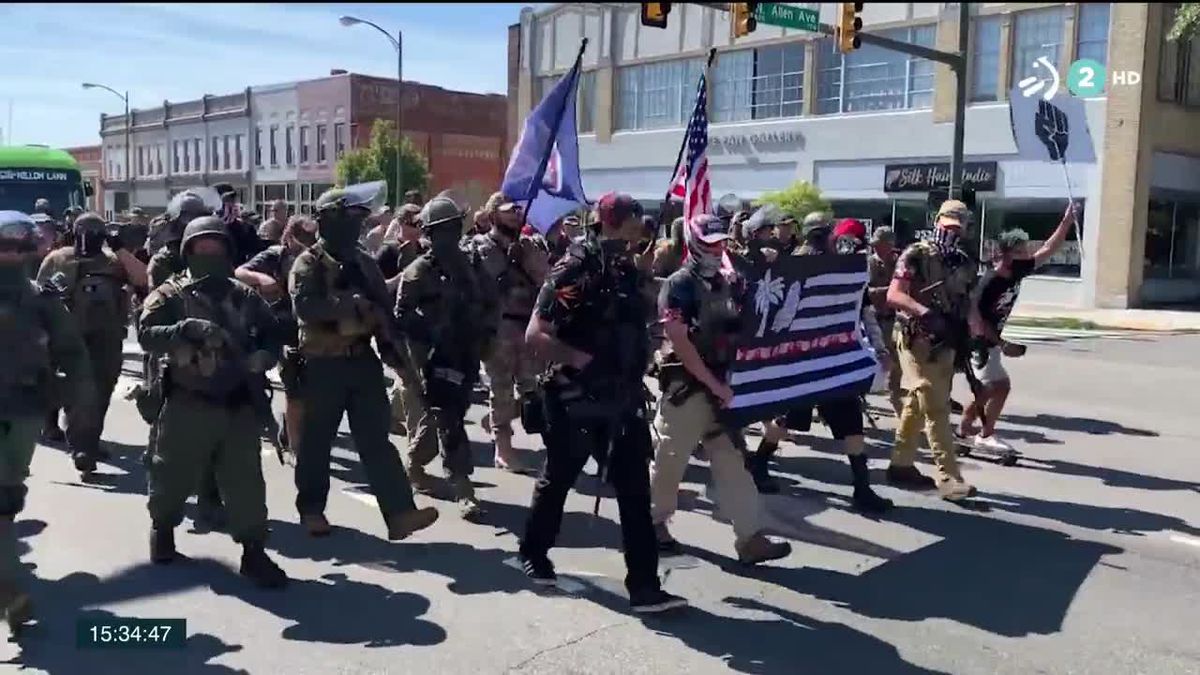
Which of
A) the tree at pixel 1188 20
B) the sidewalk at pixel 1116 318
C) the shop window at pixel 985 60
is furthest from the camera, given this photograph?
the shop window at pixel 985 60

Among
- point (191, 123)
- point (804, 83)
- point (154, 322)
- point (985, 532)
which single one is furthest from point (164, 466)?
point (191, 123)

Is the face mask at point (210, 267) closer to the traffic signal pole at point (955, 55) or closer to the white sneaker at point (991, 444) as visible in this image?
the white sneaker at point (991, 444)

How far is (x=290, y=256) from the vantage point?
26.7ft

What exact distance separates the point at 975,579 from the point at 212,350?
147 inches

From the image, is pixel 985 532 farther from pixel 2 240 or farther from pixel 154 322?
pixel 2 240

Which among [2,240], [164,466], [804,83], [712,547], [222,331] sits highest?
[804,83]

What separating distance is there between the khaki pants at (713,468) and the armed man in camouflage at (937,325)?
1864mm

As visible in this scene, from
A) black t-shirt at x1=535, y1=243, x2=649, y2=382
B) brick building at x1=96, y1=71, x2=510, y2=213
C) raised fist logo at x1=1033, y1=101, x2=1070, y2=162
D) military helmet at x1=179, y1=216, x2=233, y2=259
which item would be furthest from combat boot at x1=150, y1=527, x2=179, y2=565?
brick building at x1=96, y1=71, x2=510, y2=213

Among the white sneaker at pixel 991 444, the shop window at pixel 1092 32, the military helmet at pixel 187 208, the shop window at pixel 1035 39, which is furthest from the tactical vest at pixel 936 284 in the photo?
the shop window at pixel 1035 39

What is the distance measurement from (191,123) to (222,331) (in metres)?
57.1

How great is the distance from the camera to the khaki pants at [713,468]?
555 cm

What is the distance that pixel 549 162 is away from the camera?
8531 millimetres

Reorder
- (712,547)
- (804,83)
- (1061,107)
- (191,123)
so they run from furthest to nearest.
→ 1. (191,123)
2. (804,83)
3. (1061,107)
4. (712,547)
